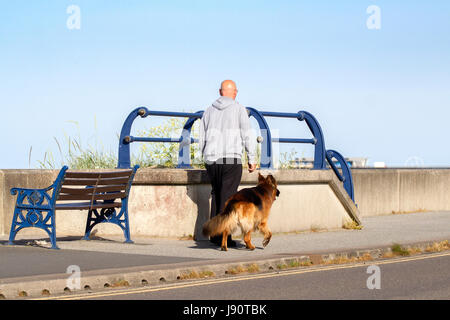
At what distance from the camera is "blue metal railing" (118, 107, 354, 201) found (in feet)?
41.8

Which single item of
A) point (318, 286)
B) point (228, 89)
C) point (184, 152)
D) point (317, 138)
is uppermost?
point (228, 89)

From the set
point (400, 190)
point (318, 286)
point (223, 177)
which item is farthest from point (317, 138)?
point (318, 286)

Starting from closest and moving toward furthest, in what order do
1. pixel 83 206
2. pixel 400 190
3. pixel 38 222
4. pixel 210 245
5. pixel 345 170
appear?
pixel 38 222 → pixel 83 206 → pixel 210 245 → pixel 345 170 → pixel 400 190

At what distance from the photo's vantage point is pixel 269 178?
437 inches

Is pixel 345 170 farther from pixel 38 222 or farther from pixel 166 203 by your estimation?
pixel 38 222

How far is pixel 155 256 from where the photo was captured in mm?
9875

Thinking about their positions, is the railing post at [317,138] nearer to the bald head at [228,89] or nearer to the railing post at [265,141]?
the railing post at [265,141]

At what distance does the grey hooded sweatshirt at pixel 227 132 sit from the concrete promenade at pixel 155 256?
1286 millimetres

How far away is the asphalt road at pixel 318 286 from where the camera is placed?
7.47 m

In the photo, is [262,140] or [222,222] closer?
[222,222]

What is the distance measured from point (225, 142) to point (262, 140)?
2527mm

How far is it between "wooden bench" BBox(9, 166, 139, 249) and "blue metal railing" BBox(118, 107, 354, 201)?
1083 millimetres
